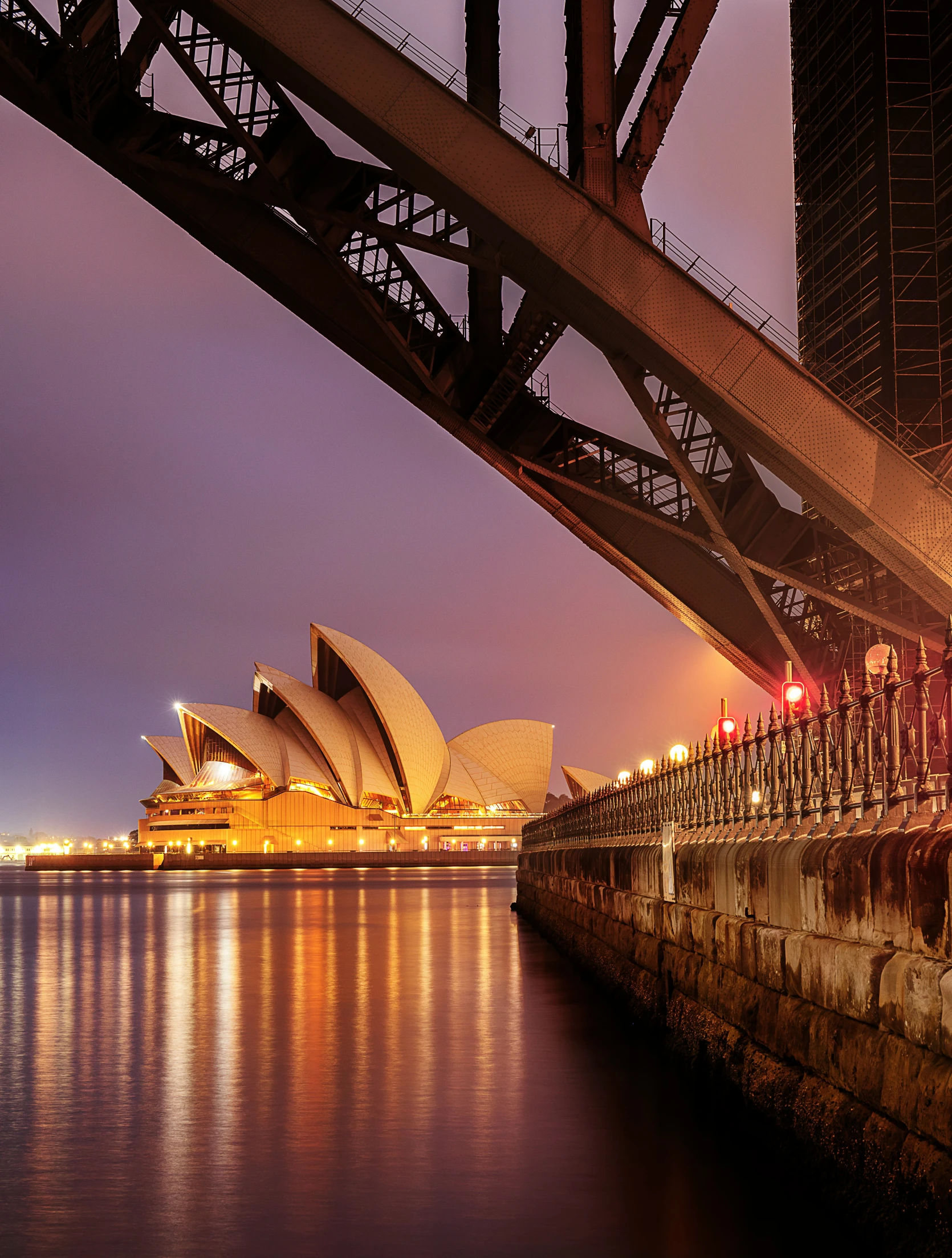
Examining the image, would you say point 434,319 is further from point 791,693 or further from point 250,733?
point 250,733

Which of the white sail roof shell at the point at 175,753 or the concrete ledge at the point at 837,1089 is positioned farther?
the white sail roof shell at the point at 175,753

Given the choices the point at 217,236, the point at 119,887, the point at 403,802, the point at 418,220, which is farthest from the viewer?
the point at 403,802

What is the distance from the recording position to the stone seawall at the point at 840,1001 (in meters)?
4.68

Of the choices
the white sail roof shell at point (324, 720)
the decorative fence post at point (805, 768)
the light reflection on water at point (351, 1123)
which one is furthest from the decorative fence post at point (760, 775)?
the white sail roof shell at point (324, 720)

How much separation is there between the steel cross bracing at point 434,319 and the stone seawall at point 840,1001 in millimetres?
8491

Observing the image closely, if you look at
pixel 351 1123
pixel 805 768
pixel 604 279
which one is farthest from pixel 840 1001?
pixel 604 279

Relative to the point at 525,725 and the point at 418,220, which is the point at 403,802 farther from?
the point at 418,220

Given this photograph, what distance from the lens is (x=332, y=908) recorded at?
34438mm

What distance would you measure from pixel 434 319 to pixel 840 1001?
47.8ft

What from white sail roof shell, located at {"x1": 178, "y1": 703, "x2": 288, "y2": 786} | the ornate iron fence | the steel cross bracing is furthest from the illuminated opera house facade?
the ornate iron fence

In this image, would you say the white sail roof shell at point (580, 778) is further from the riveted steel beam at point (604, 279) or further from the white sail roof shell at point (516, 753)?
the riveted steel beam at point (604, 279)

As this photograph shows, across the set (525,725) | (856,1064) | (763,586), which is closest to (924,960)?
(856,1064)

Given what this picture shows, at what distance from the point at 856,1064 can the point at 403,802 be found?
290 feet

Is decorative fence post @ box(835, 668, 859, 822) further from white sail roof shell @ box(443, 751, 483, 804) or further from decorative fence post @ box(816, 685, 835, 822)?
white sail roof shell @ box(443, 751, 483, 804)
